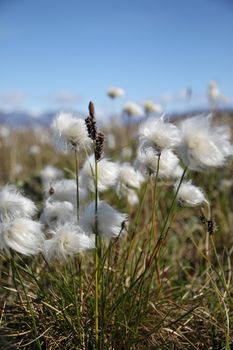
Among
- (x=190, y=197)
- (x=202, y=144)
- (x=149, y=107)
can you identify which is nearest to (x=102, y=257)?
(x=190, y=197)

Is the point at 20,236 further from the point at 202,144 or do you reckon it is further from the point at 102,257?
the point at 202,144

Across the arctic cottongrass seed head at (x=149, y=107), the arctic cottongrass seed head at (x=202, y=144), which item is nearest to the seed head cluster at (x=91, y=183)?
the arctic cottongrass seed head at (x=202, y=144)

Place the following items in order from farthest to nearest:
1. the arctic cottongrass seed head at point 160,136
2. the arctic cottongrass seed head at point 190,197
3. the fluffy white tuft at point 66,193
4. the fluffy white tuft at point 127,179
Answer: the fluffy white tuft at point 127,179 < the fluffy white tuft at point 66,193 < the arctic cottongrass seed head at point 190,197 < the arctic cottongrass seed head at point 160,136

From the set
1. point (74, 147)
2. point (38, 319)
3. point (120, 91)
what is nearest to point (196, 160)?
point (74, 147)

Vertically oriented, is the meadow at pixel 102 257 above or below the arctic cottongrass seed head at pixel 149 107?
below

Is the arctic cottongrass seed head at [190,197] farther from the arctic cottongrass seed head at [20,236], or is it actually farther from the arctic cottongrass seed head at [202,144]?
the arctic cottongrass seed head at [20,236]

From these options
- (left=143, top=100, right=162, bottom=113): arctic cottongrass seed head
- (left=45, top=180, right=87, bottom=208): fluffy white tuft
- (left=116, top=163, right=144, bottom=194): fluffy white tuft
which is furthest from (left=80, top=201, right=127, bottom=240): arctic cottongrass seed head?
(left=143, top=100, right=162, bottom=113): arctic cottongrass seed head
